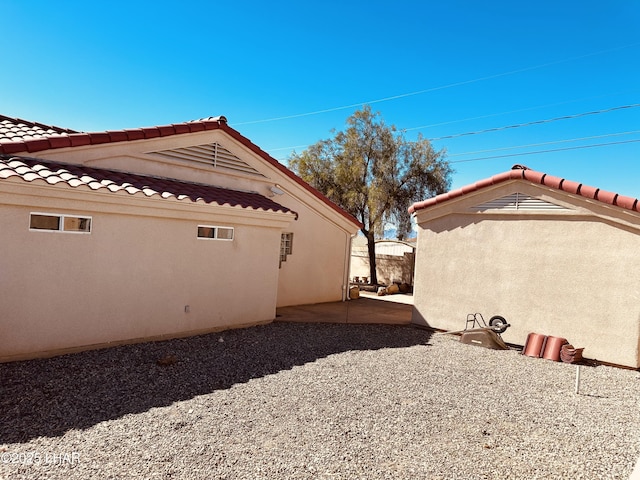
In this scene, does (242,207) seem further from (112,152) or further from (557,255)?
(557,255)

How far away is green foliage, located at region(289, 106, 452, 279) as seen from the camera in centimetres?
2256

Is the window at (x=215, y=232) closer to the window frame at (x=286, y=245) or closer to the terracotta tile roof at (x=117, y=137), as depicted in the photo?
the terracotta tile roof at (x=117, y=137)

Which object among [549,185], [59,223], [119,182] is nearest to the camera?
[59,223]

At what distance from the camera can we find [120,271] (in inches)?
324

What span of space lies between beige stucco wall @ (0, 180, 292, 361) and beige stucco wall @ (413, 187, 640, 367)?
4767 millimetres

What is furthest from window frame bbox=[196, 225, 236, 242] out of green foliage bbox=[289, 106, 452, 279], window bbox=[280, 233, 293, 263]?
green foliage bbox=[289, 106, 452, 279]

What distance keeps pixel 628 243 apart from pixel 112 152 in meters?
11.5

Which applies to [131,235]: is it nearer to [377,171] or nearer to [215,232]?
[215,232]

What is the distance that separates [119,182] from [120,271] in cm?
188

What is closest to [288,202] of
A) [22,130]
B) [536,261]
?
[22,130]

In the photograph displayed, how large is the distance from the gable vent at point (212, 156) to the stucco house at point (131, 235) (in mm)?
31

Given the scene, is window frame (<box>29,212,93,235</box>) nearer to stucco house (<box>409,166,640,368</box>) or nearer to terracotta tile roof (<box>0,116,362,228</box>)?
terracotta tile roof (<box>0,116,362,228</box>)

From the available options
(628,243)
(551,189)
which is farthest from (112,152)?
(628,243)

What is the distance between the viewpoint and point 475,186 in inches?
430
